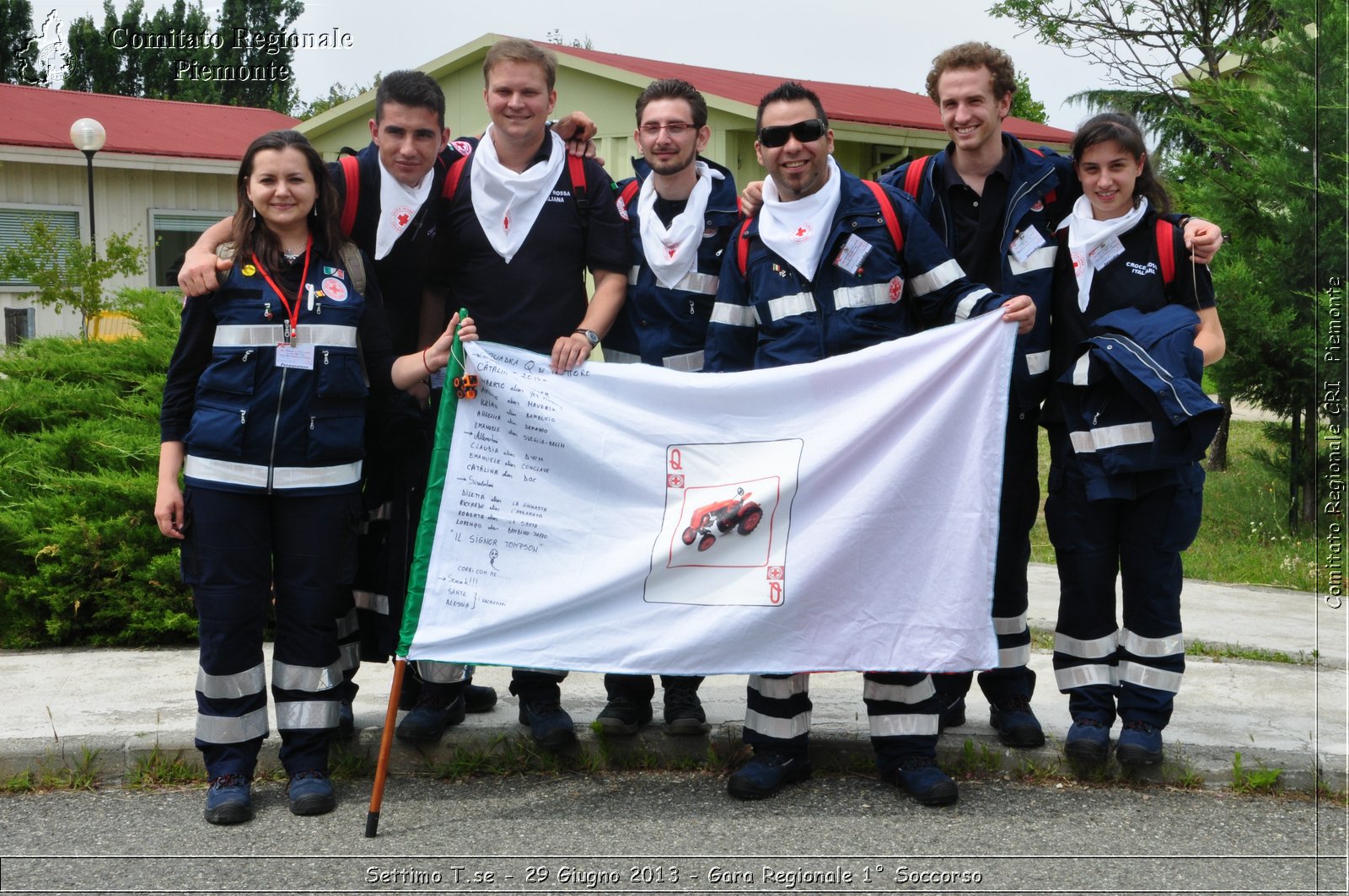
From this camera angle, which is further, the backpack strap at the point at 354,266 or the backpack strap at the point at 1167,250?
the backpack strap at the point at 1167,250

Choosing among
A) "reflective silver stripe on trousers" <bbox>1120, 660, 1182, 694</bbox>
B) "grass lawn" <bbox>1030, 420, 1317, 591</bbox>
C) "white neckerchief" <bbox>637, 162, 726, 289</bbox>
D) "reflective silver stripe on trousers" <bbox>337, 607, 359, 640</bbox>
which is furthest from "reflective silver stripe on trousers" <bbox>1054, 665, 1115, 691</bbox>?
"grass lawn" <bbox>1030, 420, 1317, 591</bbox>

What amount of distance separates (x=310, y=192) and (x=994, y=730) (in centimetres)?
344

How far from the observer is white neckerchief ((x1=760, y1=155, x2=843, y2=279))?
484 centimetres

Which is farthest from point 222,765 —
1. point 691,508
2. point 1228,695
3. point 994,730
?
point 1228,695

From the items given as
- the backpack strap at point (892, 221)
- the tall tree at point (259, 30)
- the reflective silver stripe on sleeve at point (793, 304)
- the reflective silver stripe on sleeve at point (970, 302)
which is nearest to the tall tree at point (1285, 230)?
the reflective silver stripe on sleeve at point (970, 302)

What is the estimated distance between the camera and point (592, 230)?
17.3 feet

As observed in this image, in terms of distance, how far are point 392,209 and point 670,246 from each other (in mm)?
1088

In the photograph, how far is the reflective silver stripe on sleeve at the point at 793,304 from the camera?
489 centimetres

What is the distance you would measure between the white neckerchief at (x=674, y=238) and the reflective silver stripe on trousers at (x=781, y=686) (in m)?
1.60

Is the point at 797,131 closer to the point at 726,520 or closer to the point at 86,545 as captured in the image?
the point at 726,520

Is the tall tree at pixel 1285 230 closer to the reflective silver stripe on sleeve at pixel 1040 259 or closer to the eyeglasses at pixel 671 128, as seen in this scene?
the reflective silver stripe on sleeve at pixel 1040 259

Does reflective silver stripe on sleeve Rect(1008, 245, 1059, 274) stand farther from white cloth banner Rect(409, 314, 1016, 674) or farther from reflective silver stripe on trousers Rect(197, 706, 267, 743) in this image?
reflective silver stripe on trousers Rect(197, 706, 267, 743)

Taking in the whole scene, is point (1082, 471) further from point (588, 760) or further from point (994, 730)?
point (588, 760)

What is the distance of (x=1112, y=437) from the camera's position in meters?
4.84
